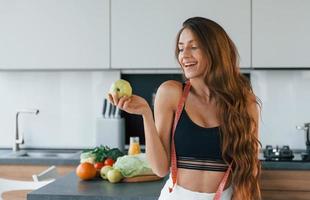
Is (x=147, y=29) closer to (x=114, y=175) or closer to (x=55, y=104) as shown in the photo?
(x=55, y=104)

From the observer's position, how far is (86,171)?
2.10m

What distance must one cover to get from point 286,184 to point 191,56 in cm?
184

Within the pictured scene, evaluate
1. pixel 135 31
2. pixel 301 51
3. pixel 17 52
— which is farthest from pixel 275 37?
pixel 17 52

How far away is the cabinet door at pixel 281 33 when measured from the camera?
3.21 metres

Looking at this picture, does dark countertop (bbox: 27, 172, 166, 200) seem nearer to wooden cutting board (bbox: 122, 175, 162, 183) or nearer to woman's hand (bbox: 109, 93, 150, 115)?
wooden cutting board (bbox: 122, 175, 162, 183)

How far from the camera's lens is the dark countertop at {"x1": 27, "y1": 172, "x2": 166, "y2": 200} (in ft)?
5.96

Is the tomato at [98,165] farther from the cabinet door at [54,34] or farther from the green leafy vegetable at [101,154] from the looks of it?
the cabinet door at [54,34]

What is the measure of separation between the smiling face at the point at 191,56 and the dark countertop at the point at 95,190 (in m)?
0.62

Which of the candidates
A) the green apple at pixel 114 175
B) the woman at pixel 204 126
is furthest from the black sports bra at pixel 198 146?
the green apple at pixel 114 175

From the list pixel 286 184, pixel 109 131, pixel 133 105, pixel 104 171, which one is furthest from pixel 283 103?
pixel 133 105

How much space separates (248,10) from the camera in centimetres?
325

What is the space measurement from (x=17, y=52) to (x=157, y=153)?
7.52ft

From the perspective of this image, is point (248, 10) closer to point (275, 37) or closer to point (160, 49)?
point (275, 37)

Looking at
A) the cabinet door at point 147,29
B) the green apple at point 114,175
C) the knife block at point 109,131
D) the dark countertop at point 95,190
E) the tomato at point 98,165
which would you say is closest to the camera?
the dark countertop at point 95,190
